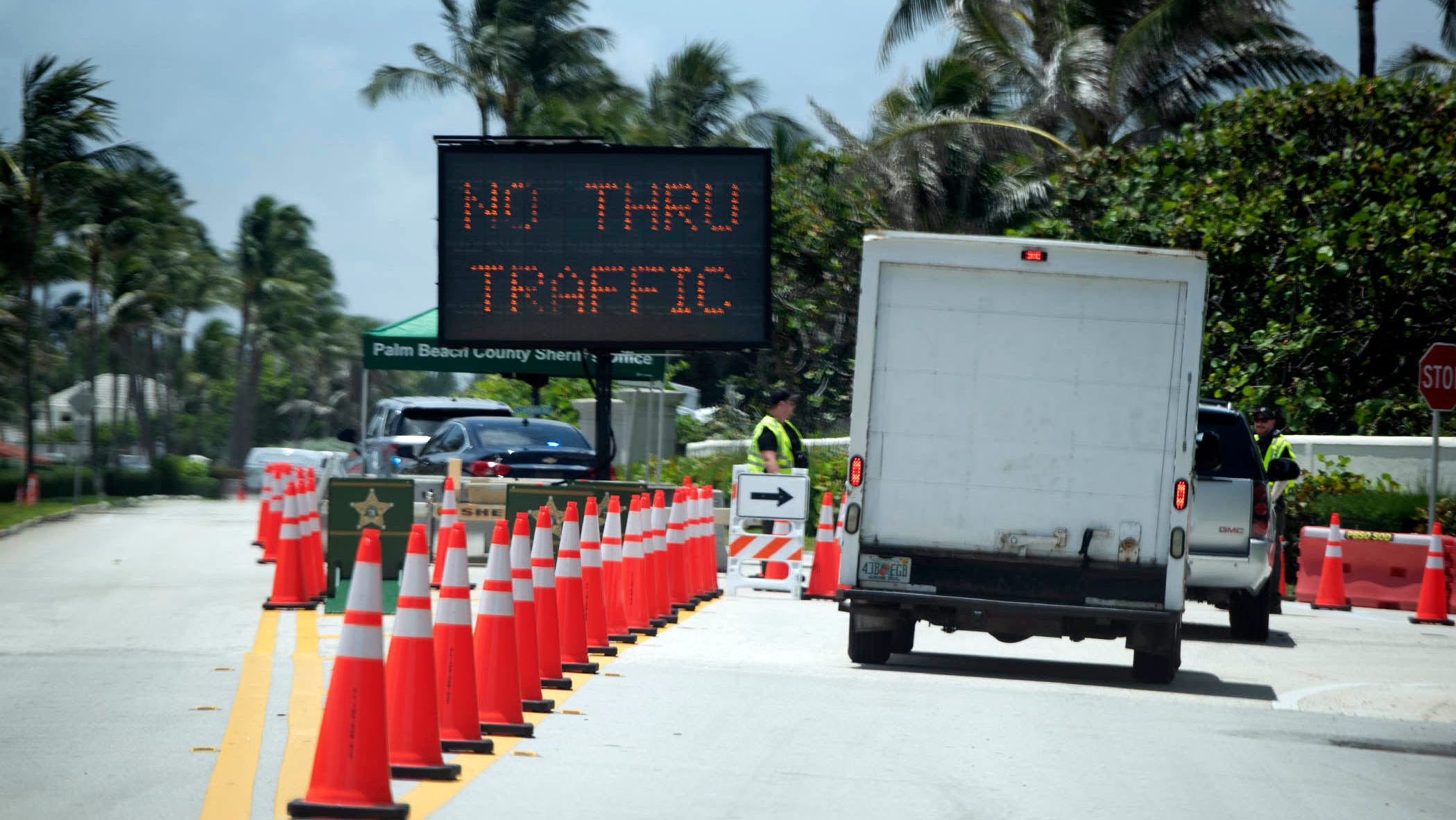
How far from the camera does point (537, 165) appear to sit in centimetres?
1945

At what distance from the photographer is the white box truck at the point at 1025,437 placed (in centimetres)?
1128

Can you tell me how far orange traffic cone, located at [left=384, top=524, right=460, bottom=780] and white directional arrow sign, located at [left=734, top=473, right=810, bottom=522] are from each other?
10.2 m

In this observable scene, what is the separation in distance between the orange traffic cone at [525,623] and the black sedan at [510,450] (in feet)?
40.9

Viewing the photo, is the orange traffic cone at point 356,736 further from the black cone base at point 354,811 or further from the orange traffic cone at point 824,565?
the orange traffic cone at point 824,565

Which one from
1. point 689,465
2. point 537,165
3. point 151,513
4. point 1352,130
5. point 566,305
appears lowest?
point 151,513

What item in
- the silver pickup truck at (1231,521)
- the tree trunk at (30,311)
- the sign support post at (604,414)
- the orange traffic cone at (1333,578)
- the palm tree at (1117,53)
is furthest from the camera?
the tree trunk at (30,311)

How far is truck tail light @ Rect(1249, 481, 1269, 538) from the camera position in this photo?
1465 cm

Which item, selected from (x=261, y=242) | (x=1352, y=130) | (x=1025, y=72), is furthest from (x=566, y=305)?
(x=261, y=242)

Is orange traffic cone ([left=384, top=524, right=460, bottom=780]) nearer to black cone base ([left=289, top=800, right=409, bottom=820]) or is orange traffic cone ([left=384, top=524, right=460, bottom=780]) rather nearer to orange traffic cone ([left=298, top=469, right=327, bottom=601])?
black cone base ([left=289, top=800, right=409, bottom=820])

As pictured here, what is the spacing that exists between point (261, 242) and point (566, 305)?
8075 cm

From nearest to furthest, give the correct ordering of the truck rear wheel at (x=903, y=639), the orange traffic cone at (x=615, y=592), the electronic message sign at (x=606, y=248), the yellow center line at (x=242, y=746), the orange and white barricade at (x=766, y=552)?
the yellow center line at (x=242, y=746), the orange traffic cone at (x=615, y=592), the truck rear wheel at (x=903, y=639), the orange and white barricade at (x=766, y=552), the electronic message sign at (x=606, y=248)

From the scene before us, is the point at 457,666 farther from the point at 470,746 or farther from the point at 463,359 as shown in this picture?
the point at 463,359

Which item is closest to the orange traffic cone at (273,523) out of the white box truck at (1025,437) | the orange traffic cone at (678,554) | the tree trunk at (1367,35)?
the orange traffic cone at (678,554)

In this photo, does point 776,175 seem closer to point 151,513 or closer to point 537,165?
point 151,513
